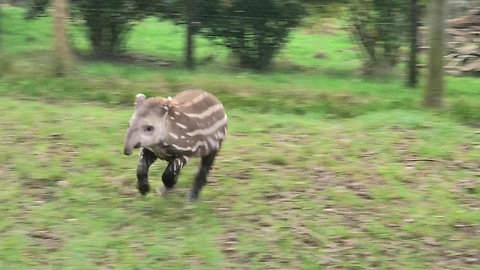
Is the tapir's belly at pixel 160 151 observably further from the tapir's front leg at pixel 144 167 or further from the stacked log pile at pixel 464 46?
the stacked log pile at pixel 464 46

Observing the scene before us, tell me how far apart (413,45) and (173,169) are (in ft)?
19.4

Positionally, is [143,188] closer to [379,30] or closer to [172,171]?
[172,171]

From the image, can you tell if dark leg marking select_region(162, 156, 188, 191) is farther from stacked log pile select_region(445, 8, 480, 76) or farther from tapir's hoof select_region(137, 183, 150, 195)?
stacked log pile select_region(445, 8, 480, 76)

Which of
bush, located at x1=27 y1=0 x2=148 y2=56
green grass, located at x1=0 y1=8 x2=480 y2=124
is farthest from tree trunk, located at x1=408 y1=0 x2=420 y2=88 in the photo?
bush, located at x1=27 y1=0 x2=148 y2=56

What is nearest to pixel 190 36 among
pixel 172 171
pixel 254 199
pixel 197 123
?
pixel 254 199

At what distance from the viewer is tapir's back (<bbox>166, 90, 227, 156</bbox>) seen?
19.3 ft

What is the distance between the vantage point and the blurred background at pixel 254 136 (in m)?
5.74

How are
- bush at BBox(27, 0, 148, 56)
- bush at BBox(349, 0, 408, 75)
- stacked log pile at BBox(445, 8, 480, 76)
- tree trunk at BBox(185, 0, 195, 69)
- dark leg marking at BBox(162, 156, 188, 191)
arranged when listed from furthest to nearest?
stacked log pile at BBox(445, 8, 480, 76), bush at BBox(27, 0, 148, 56), tree trunk at BBox(185, 0, 195, 69), bush at BBox(349, 0, 408, 75), dark leg marking at BBox(162, 156, 188, 191)

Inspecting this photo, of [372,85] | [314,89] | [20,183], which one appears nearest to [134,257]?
[20,183]

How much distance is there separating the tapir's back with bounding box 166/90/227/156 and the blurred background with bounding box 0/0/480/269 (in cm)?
56

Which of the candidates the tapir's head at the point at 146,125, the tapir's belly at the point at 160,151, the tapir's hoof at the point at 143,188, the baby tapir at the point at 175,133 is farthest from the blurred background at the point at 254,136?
the tapir's head at the point at 146,125

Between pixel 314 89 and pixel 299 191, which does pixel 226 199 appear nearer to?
pixel 299 191

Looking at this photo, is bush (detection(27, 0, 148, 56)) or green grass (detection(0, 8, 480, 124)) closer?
green grass (detection(0, 8, 480, 124))

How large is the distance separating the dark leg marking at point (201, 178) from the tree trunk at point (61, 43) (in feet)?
15.8
